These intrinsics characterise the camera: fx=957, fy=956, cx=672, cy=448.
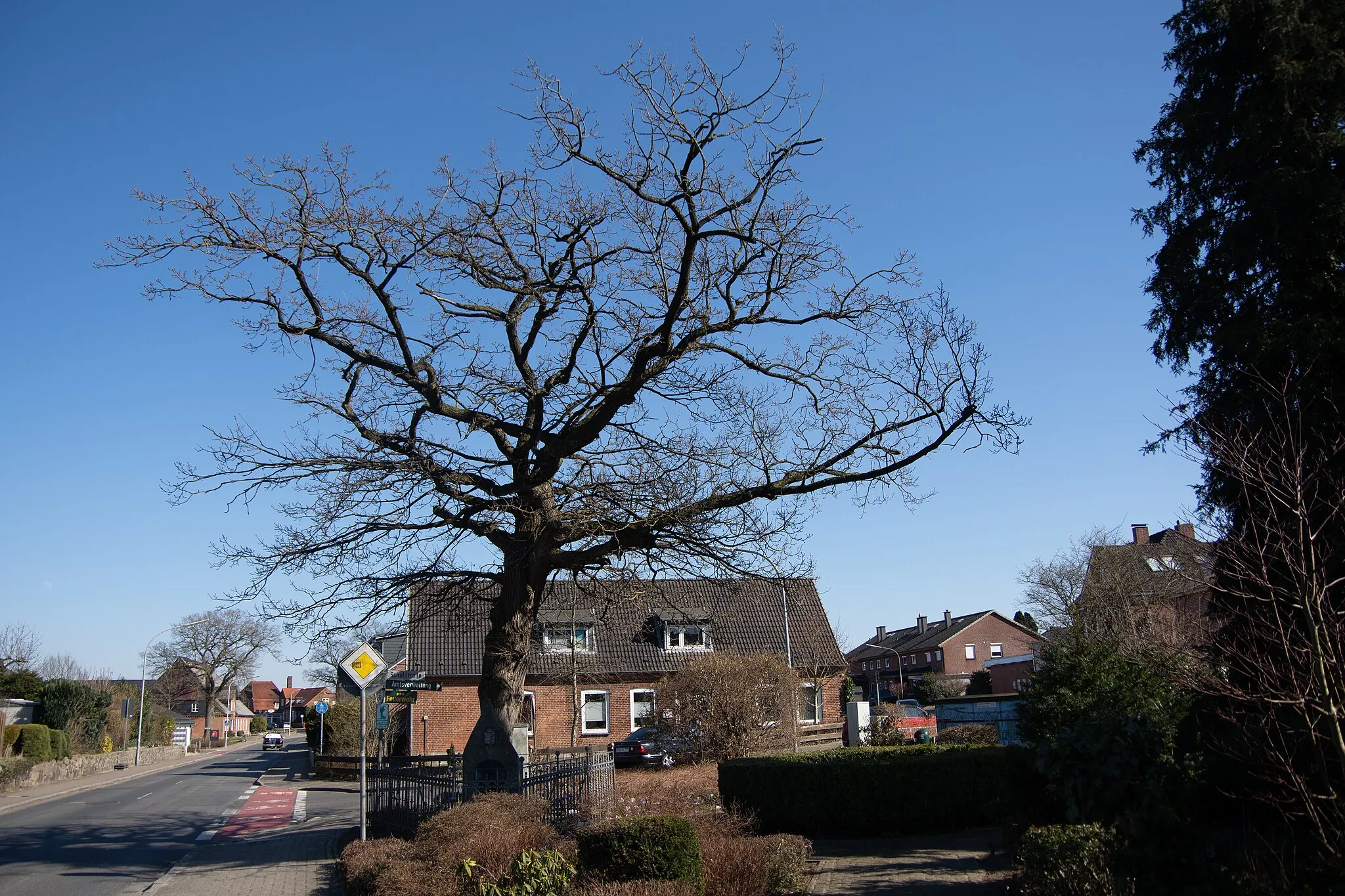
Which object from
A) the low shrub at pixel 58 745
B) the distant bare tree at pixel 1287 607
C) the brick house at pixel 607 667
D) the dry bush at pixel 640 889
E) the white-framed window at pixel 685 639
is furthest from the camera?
the low shrub at pixel 58 745

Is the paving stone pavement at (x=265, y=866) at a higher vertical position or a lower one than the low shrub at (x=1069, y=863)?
lower

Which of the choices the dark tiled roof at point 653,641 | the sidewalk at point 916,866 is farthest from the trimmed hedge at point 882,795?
the dark tiled roof at point 653,641

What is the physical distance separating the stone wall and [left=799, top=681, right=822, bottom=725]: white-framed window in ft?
89.5

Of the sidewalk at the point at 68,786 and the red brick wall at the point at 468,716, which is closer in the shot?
the sidewalk at the point at 68,786

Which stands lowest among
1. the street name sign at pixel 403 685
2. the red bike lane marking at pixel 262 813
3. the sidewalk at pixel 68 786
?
the sidewalk at pixel 68 786

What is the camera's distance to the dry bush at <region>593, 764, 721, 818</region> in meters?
11.0

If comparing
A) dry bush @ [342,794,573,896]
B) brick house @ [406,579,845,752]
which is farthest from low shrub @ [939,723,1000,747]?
dry bush @ [342,794,573,896]

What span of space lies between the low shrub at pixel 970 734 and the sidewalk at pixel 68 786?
84.0 feet

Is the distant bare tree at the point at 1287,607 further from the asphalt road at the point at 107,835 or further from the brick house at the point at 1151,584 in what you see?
the asphalt road at the point at 107,835

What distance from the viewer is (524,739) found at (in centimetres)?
1445

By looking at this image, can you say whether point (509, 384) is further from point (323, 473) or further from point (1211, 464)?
point (1211, 464)

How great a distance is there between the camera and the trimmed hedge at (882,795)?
1466 centimetres

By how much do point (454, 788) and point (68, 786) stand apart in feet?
97.8

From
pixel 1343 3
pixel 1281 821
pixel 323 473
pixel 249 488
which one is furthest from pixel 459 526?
pixel 1343 3
